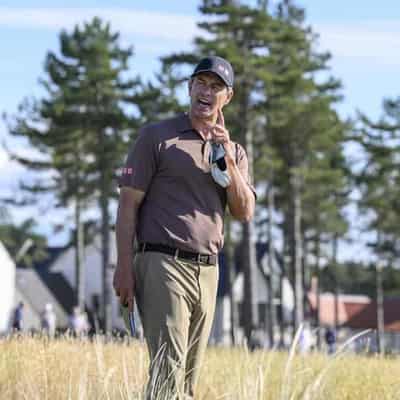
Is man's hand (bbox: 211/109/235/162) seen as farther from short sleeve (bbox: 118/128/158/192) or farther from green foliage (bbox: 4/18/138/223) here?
green foliage (bbox: 4/18/138/223)

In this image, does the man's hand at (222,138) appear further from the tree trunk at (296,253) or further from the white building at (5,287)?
the white building at (5,287)

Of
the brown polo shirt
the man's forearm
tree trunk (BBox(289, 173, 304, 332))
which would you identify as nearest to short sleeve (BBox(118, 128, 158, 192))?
the brown polo shirt

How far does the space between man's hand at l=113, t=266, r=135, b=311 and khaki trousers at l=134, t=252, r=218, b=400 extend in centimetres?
7

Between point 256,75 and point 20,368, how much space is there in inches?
1224

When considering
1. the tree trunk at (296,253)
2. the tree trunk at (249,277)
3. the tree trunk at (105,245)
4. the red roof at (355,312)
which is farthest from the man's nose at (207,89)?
the red roof at (355,312)

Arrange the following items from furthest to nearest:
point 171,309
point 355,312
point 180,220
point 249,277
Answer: point 355,312 < point 249,277 < point 180,220 < point 171,309

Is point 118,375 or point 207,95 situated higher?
point 207,95

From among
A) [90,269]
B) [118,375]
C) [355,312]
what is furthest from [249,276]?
[355,312]

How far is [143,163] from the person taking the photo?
5.48m

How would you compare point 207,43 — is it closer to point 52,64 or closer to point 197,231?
point 52,64

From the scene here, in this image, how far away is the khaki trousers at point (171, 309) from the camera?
533 cm

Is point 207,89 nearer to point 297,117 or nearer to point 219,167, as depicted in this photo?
point 219,167

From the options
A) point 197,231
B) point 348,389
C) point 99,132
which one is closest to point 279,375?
point 348,389

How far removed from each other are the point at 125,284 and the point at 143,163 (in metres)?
0.61
